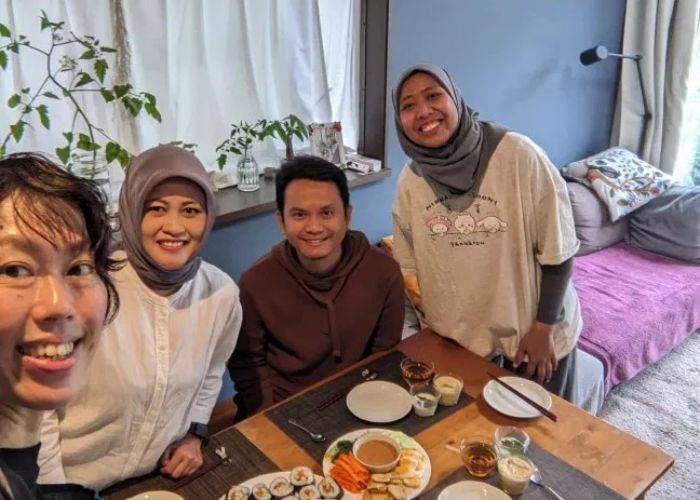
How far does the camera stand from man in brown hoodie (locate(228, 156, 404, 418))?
1.51 m

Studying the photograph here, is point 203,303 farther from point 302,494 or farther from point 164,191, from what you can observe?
point 302,494

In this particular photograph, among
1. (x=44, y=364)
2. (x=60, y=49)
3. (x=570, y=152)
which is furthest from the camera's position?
(x=570, y=152)

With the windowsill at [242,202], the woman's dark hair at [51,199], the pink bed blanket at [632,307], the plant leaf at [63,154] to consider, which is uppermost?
the woman's dark hair at [51,199]

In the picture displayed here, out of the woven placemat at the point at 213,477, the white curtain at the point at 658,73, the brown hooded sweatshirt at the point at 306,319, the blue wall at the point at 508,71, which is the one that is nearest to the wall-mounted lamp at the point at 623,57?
the white curtain at the point at 658,73

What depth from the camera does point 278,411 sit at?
4.24ft

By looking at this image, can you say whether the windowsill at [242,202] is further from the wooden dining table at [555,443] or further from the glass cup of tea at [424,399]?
the glass cup of tea at [424,399]

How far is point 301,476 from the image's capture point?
1.07 m

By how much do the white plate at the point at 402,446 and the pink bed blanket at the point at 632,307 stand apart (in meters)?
1.50

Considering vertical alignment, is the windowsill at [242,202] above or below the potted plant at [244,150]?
below

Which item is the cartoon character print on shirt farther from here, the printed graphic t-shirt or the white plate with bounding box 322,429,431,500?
the white plate with bounding box 322,429,431,500

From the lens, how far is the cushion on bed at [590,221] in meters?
3.14

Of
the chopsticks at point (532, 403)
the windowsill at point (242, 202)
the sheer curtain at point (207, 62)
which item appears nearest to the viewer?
the chopsticks at point (532, 403)

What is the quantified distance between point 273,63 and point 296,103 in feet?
0.65

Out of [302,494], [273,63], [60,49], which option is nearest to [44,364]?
[302,494]
